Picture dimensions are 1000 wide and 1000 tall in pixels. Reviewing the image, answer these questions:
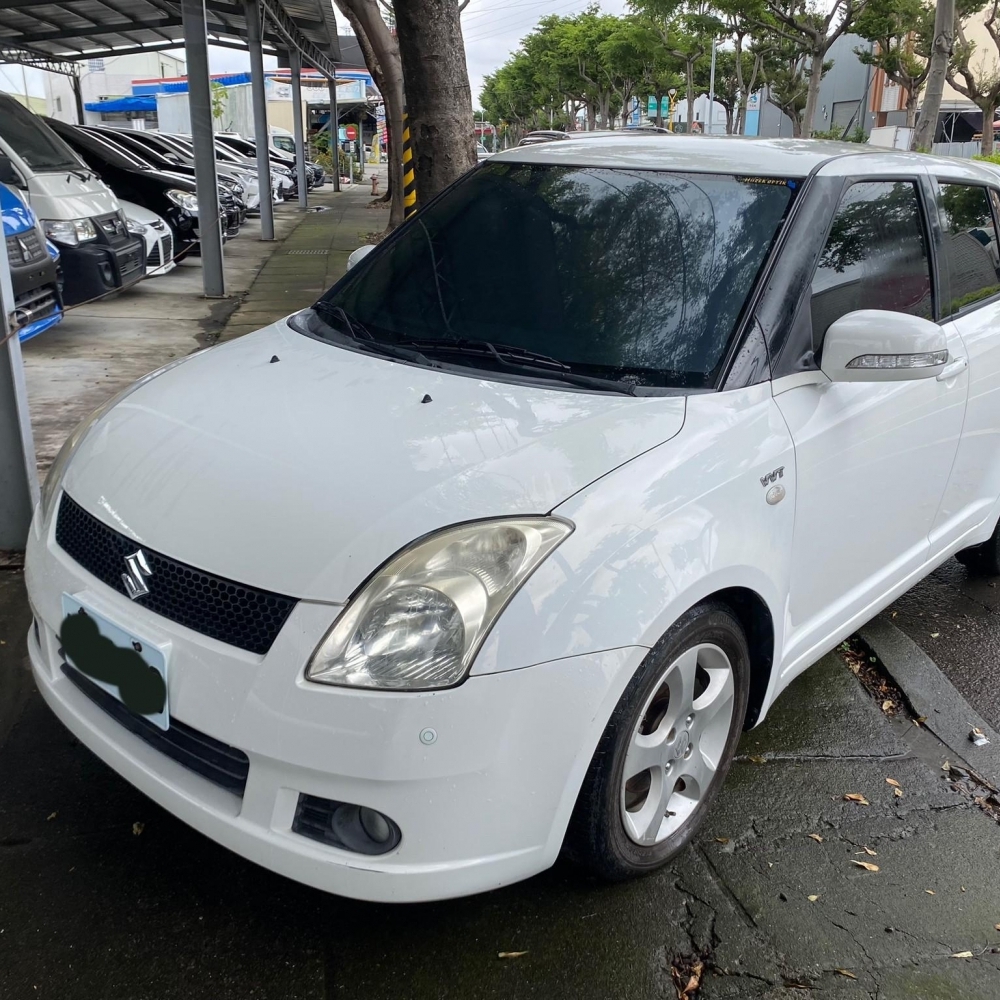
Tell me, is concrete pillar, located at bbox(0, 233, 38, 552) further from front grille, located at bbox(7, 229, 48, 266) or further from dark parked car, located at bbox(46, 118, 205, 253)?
dark parked car, located at bbox(46, 118, 205, 253)

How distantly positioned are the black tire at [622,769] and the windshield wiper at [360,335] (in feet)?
3.24

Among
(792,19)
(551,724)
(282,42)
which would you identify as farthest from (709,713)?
(792,19)

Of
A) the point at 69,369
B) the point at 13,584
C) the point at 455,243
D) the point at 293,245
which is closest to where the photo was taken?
the point at 455,243

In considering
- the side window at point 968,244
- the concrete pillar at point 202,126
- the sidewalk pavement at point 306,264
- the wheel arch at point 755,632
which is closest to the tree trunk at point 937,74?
the sidewalk pavement at point 306,264

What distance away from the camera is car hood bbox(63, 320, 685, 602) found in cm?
193

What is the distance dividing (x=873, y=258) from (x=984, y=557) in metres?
1.99

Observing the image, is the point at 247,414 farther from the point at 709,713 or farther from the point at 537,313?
the point at 709,713

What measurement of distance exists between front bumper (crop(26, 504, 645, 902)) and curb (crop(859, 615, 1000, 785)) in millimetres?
1690

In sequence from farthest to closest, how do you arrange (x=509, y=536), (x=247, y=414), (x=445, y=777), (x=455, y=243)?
(x=455, y=243) → (x=247, y=414) → (x=509, y=536) → (x=445, y=777)

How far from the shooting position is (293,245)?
52.3ft

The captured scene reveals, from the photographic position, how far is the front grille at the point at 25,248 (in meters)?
6.34

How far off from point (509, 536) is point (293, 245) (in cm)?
1503

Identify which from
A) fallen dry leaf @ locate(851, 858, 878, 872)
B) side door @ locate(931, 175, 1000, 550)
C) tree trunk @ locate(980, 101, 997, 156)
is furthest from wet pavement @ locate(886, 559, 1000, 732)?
tree trunk @ locate(980, 101, 997, 156)

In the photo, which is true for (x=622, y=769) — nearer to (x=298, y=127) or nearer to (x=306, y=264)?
(x=306, y=264)
